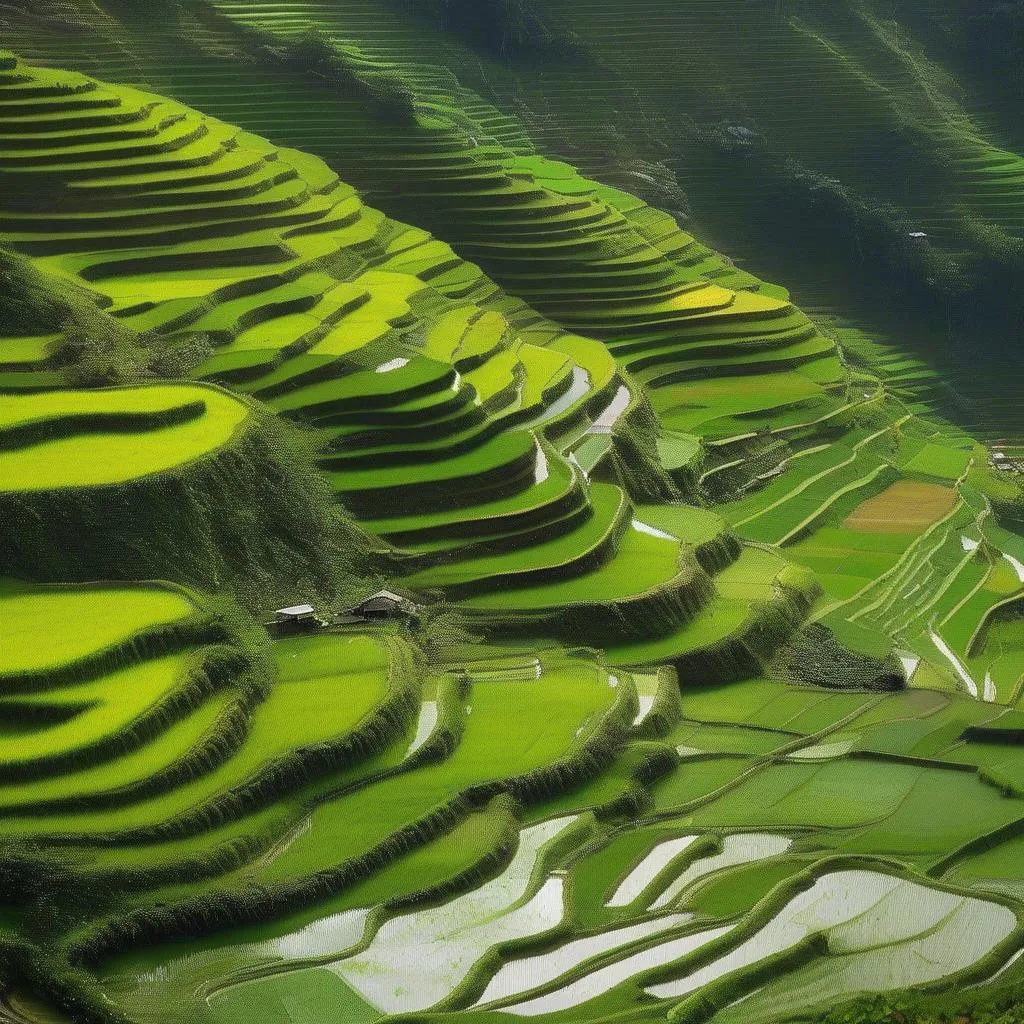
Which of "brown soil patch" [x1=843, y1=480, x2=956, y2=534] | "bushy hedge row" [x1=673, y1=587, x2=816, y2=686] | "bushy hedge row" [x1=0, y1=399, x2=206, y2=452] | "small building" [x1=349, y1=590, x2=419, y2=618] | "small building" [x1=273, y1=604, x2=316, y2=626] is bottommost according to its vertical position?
"brown soil patch" [x1=843, y1=480, x2=956, y2=534]

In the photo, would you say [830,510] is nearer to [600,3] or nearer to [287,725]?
[287,725]

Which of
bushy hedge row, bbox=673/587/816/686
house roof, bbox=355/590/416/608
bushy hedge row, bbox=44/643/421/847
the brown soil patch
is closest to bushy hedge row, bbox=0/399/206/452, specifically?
house roof, bbox=355/590/416/608

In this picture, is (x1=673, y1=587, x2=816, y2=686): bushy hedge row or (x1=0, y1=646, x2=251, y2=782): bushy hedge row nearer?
(x1=0, y1=646, x2=251, y2=782): bushy hedge row

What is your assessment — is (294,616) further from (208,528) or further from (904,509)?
(904,509)

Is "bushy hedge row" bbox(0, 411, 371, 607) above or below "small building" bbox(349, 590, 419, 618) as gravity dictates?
above

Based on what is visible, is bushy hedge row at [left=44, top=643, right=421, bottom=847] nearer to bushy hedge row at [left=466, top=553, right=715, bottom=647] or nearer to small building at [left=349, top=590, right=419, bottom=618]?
small building at [left=349, top=590, right=419, bottom=618]

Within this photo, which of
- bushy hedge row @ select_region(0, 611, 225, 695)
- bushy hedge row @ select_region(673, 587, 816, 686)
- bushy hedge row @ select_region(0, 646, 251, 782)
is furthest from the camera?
bushy hedge row @ select_region(673, 587, 816, 686)

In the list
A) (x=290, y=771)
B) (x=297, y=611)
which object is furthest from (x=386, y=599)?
(x=290, y=771)

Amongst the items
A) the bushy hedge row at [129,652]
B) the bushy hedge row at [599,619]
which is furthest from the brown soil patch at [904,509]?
the bushy hedge row at [129,652]

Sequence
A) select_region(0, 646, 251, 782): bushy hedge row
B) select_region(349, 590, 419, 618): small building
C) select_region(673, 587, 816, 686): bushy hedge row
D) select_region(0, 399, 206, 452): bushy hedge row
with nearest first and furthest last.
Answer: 1. select_region(0, 646, 251, 782): bushy hedge row
2. select_region(0, 399, 206, 452): bushy hedge row
3. select_region(349, 590, 419, 618): small building
4. select_region(673, 587, 816, 686): bushy hedge row
